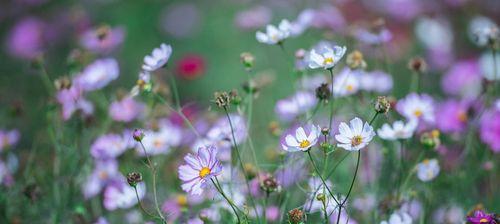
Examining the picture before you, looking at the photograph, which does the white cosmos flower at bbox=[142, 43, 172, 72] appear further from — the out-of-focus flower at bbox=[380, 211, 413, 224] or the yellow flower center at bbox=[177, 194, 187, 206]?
the out-of-focus flower at bbox=[380, 211, 413, 224]

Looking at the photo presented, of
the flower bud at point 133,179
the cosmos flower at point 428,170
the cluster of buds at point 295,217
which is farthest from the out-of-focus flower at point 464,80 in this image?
the flower bud at point 133,179

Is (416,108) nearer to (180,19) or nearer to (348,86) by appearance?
(348,86)

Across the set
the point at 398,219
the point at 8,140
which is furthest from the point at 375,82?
the point at 8,140

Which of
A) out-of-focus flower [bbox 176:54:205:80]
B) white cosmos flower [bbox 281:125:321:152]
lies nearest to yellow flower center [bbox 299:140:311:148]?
white cosmos flower [bbox 281:125:321:152]

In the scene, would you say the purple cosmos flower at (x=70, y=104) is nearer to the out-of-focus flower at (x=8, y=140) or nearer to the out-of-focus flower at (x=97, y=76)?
the out-of-focus flower at (x=97, y=76)

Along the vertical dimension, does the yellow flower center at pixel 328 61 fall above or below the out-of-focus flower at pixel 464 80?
above
